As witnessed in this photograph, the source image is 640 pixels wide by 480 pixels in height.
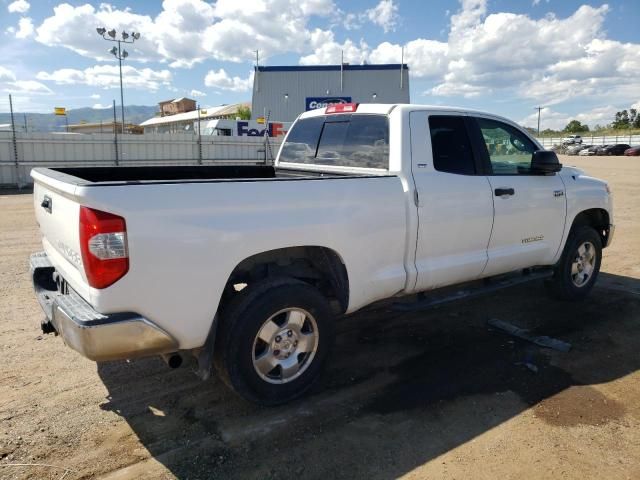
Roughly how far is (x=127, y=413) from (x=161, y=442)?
17.5 inches

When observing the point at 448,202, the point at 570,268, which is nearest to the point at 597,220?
the point at 570,268

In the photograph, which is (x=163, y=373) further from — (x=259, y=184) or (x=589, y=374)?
(x=589, y=374)

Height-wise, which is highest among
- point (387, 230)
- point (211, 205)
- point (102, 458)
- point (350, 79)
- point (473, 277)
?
point (350, 79)

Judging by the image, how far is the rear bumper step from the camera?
267 cm

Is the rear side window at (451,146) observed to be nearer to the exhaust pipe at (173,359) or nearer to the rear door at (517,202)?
the rear door at (517,202)

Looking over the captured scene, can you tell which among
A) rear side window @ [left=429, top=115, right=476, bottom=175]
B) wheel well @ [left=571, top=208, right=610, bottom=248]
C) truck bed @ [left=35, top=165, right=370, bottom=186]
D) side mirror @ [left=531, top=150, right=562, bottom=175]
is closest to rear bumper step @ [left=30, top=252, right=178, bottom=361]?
truck bed @ [left=35, top=165, right=370, bottom=186]

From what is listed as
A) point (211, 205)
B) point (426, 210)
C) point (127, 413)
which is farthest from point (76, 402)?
point (426, 210)

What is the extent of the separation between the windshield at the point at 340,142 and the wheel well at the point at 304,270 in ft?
3.28

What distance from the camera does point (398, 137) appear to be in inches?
161

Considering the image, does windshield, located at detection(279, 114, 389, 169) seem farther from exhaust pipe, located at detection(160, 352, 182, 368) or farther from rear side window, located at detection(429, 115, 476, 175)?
exhaust pipe, located at detection(160, 352, 182, 368)

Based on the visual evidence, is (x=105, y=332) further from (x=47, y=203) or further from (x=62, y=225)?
(x=47, y=203)

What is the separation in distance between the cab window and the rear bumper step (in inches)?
127

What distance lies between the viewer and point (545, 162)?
15.5 ft

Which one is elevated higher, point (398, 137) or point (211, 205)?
point (398, 137)
